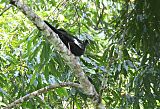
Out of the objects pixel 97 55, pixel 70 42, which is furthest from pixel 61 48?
pixel 97 55

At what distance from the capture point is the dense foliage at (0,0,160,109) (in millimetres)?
1351

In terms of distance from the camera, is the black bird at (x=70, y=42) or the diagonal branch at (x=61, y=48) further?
the black bird at (x=70, y=42)

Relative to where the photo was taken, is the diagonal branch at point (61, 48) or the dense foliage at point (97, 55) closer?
the diagonal branch at point (61, 48)

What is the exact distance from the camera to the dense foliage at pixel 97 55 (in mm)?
1351

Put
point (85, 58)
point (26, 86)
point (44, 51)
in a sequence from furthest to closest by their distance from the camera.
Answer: point (26, 86), point (85, 58), point (44, 51)

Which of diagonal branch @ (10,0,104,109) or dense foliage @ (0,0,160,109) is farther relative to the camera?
dense foliage @ (0,0,160,109)

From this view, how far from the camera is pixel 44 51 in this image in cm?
157

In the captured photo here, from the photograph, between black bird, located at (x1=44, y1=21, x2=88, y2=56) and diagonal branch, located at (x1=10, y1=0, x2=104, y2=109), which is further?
black bird, located at (x1=44, y1=21, x2=88, y2=56)

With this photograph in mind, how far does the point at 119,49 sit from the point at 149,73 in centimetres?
16

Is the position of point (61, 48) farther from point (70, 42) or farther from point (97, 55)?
point (97, 55)

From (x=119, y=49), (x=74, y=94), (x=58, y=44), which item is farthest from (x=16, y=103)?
(x=74, y=94)

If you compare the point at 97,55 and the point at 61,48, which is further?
the point at 97,55

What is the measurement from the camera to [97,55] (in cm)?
189

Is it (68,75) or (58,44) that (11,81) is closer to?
(68,75)
